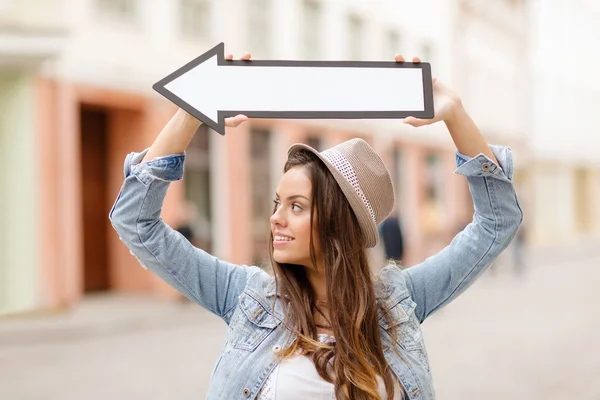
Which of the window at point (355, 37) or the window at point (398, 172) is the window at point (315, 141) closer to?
the window at point (355, 37)

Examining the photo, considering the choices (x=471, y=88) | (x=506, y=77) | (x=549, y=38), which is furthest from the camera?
(x=549, y=38)

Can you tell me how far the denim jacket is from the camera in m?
2.18

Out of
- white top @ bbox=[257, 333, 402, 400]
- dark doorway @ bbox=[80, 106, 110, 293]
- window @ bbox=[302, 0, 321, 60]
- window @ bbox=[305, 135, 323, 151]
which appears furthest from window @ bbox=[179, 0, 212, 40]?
white top @ bbox=[257, 333, 402, 400]

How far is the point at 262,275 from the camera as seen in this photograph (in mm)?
2377

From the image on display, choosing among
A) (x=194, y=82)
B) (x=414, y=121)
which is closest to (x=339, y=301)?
(x=414, y=121)

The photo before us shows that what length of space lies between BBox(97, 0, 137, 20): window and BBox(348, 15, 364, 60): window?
8.25 m

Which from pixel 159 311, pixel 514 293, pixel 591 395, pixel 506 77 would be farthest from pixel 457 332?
pixel 506 77

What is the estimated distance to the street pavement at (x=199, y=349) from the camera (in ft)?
24.6

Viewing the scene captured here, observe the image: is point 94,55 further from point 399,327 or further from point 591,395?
point 399,327

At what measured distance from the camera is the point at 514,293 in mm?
16688

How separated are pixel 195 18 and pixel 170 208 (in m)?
4.16

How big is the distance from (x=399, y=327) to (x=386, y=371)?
0.48 ft

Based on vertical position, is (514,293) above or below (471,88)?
below

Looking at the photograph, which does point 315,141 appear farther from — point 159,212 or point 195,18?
point 159,212
